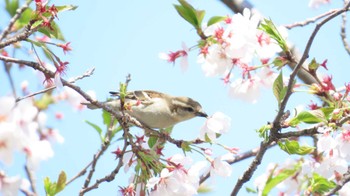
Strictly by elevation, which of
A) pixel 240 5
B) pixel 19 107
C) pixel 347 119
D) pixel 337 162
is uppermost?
pixel 240 5

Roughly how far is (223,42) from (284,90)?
516 mm

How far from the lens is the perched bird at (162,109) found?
4.13m

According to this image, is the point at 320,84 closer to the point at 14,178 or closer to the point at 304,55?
the point at 304,55

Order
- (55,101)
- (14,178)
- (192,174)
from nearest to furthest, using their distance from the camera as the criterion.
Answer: (14,178)
(192,174)
(55,101)

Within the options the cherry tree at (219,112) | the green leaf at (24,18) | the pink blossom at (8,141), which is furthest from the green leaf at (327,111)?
the green leaf at (24,18)

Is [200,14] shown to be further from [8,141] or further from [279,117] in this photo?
[8,141]

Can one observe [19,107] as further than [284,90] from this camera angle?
No

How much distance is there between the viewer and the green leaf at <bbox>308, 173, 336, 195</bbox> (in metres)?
3.77

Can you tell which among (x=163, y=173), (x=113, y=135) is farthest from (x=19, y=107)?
(x=113, y=135)

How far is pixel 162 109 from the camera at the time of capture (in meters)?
4.30

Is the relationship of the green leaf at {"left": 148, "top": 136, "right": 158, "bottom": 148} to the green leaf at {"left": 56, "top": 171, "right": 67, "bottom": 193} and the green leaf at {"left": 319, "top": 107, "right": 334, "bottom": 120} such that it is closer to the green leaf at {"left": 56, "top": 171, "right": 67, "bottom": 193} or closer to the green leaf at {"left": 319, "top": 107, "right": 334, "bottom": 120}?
the green leaf at {"left": 56, "top": 171, "right": 67, "bottom": 193}

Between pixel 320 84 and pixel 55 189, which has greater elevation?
pixel 320 84

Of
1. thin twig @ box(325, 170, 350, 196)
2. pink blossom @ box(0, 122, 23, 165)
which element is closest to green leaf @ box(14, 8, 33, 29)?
pink blossom @ box(0, 122, 23, 165)

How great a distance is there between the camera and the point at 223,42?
11.0 feet
